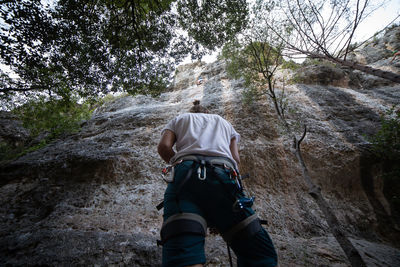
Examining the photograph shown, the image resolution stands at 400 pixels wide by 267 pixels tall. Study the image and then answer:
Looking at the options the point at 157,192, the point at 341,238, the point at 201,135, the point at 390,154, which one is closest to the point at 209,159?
the point at 201,135

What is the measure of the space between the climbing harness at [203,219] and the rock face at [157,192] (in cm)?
201

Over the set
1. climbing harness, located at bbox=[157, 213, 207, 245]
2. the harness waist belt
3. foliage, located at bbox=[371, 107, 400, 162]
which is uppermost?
the harness waist belt

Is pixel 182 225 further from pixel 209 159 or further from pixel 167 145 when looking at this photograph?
pixel 167 145

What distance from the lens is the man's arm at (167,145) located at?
218cm

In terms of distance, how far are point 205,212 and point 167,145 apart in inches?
37.1

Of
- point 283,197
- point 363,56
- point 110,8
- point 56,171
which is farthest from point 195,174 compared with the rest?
point 363,56

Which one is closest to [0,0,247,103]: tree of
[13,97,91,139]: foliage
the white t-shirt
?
[13,97,91,139]: foliage

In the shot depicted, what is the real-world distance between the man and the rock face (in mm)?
1952

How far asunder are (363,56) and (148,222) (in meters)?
20.5

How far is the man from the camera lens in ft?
4.29

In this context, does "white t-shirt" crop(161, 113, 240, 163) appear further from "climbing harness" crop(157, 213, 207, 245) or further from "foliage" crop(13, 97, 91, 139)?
"foliage" crop(13, 97, 91, 139)

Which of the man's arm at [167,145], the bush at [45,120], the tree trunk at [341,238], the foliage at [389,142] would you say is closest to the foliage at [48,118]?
the bush at [45,120]

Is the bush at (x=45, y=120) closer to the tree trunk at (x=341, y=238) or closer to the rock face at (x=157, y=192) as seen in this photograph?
the rock face at (x=157, y=192)

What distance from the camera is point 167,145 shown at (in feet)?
7.13
